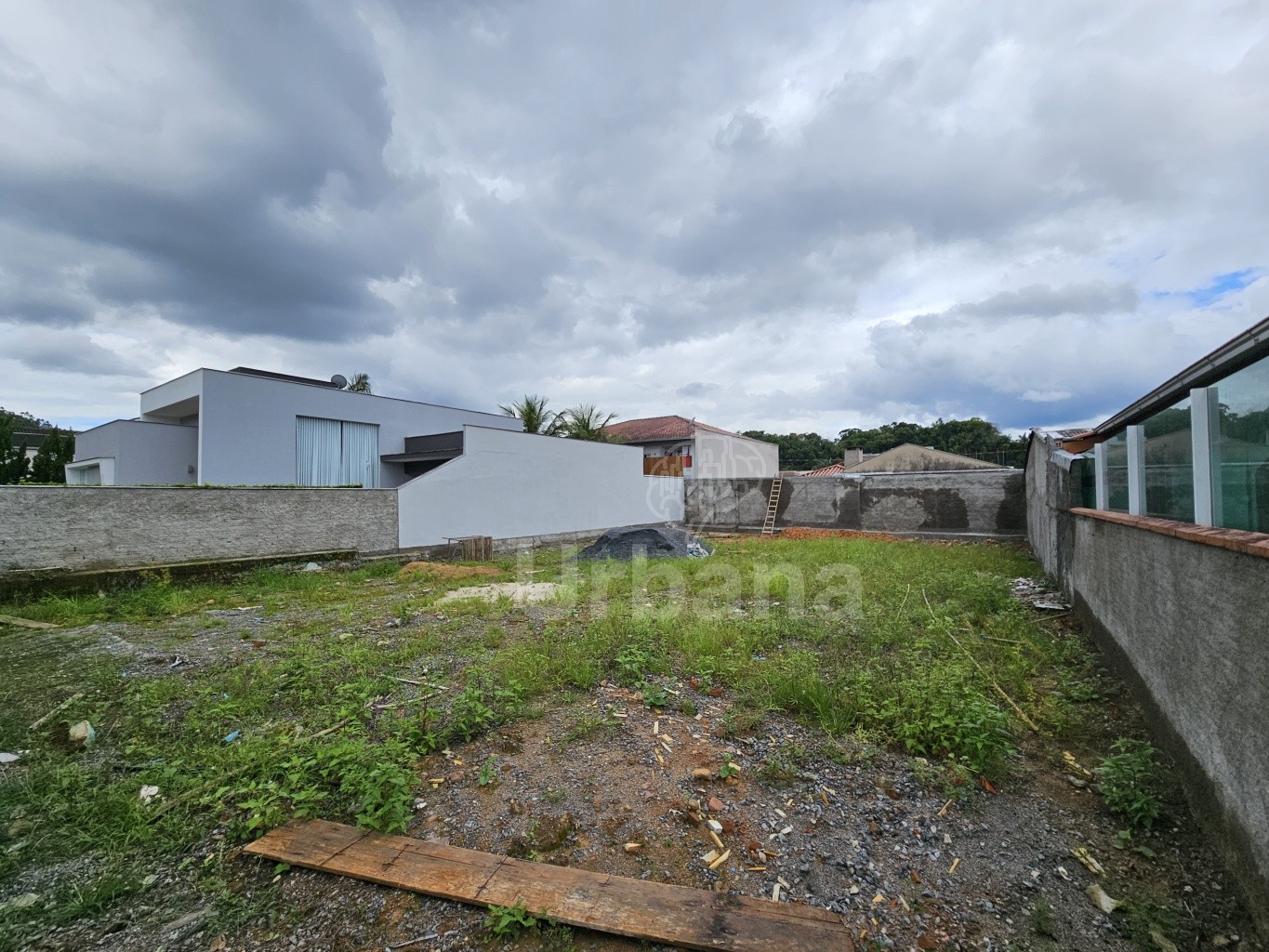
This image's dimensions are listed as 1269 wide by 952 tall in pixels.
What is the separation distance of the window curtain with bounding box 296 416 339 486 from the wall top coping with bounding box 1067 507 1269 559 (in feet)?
47.0

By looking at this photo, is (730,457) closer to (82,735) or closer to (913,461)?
(913,461)

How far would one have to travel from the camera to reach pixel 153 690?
12.1ft

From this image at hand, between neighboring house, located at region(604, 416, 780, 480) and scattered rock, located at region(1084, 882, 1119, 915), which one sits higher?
neighboring house, located at region(604, 416, 780, 480)

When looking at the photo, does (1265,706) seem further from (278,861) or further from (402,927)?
(278,861)

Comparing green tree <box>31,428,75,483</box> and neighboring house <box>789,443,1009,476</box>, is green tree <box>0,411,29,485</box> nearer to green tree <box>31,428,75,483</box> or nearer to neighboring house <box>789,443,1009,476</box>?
green tree <box>31,428,75,483</box>

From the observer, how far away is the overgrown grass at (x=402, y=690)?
242 cm

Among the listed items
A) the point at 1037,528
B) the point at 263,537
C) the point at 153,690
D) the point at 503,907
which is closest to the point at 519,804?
the point at 503,907

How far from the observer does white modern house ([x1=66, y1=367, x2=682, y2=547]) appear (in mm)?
11305

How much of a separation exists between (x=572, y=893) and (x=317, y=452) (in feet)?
45.4

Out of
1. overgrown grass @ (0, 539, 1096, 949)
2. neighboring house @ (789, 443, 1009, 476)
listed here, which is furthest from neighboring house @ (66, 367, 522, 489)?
neighboring house @ (789, 443, 1009, 476)

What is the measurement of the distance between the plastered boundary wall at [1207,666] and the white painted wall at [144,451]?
49.9ft

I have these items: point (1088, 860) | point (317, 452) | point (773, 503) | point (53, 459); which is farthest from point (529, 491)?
point (53, 459)

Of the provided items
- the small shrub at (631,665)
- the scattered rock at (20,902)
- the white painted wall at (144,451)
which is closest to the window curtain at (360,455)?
the white painted wall at (144,451)

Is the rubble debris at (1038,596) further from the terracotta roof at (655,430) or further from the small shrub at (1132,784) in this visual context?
the terracotta roof at (655,430)
